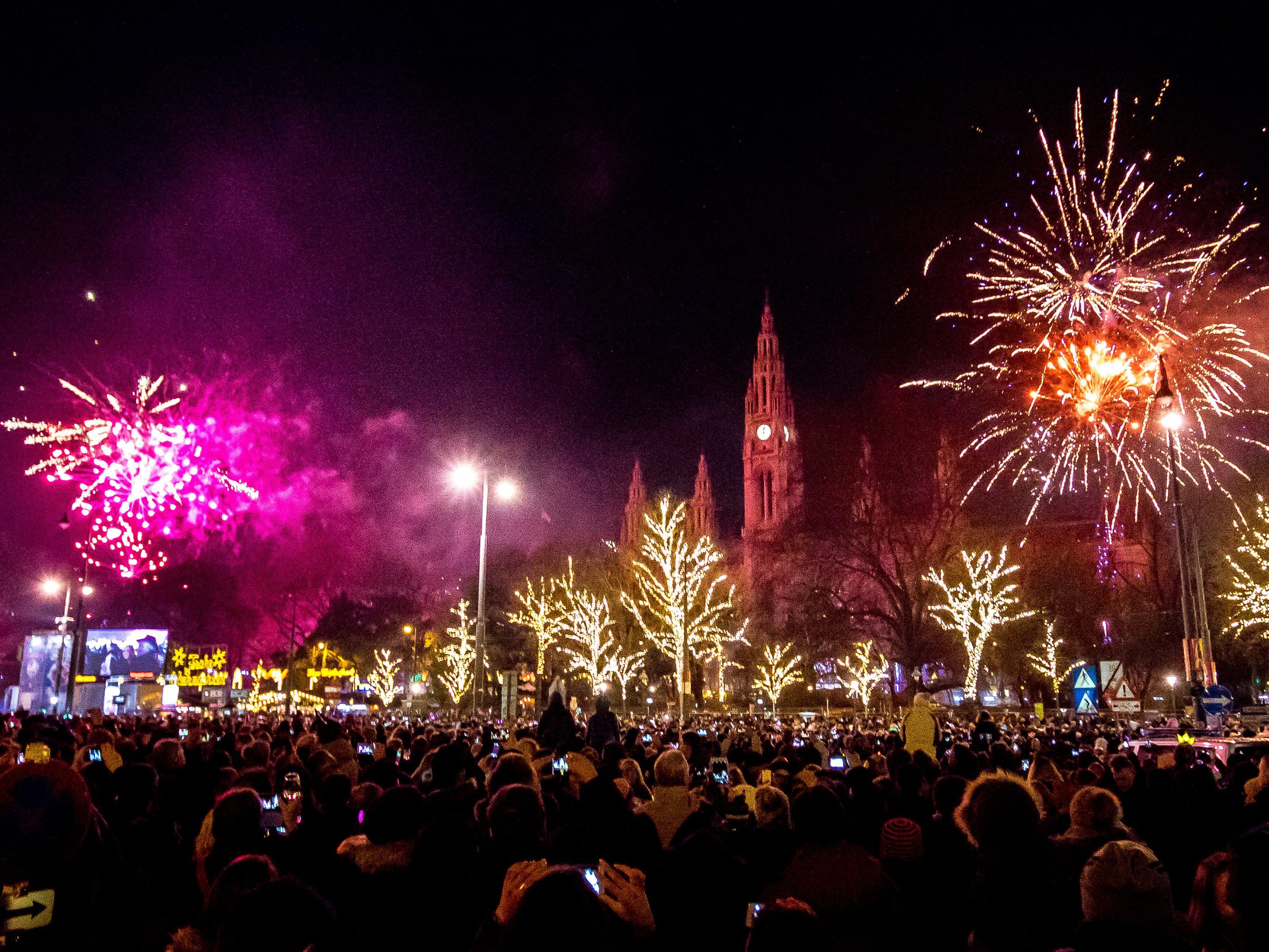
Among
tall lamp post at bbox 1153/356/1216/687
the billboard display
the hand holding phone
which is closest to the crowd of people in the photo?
the hand holding phone

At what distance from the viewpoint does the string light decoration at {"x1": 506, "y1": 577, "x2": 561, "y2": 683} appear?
4981cm

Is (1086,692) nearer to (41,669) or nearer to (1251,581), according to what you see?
(1251,581)

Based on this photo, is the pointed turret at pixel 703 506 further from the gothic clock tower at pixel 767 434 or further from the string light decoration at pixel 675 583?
the string light decoration at pixel 675 583

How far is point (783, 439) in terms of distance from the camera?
4498 inches

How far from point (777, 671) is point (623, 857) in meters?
38.3

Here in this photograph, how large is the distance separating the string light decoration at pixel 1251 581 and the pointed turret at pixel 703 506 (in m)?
77.5

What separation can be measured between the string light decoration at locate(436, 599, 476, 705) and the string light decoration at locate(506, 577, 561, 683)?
2.70 metres

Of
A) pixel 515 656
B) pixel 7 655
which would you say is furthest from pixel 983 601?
pixel 7 655

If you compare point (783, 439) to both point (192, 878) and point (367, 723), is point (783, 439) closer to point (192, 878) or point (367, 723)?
point (367, 723)

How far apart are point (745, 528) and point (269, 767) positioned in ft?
304

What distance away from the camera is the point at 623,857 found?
576 cm

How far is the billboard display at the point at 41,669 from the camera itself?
5597 cm

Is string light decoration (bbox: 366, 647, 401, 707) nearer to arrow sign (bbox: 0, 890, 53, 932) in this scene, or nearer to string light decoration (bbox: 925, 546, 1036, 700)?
string light decoration (bbox: 925, 546, 1036, 700)

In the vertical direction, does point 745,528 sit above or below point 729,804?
above
